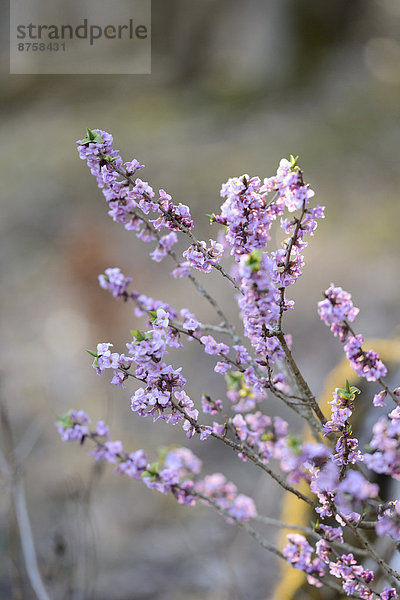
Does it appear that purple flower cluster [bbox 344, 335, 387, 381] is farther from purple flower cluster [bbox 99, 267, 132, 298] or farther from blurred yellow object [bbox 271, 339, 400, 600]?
blurred yellow object [bbox 271, 339, 400, 600]

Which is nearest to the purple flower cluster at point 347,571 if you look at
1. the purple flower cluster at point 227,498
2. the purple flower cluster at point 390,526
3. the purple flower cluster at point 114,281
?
the purple flower cluster at point 390,526

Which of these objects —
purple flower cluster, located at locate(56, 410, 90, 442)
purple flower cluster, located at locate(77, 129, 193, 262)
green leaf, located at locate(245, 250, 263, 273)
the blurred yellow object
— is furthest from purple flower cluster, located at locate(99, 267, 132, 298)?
the blurred yellow object

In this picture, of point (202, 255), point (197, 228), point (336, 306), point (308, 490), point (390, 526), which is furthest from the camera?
point (197, 228)

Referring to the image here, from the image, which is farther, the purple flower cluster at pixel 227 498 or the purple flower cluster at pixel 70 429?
the purple flower cluster at pixel 227 498

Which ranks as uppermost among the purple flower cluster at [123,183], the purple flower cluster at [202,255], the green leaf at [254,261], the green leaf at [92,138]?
the green leaf at [92,138]

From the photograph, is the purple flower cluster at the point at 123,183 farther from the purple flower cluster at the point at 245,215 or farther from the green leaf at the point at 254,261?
the green leaf at the point at 254,261

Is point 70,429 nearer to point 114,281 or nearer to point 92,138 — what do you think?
point 114,281

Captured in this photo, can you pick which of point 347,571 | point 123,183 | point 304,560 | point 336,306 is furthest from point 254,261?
point 304,560
